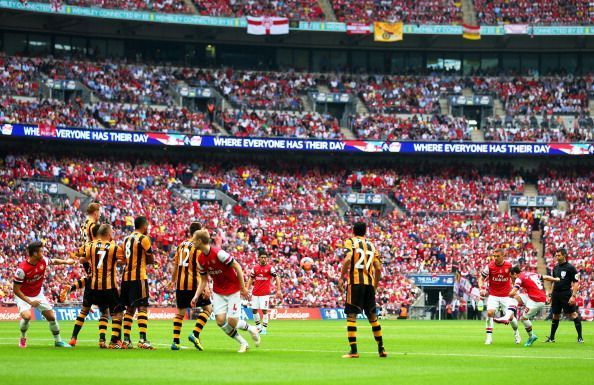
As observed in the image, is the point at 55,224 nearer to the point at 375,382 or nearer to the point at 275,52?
the point at 275,52

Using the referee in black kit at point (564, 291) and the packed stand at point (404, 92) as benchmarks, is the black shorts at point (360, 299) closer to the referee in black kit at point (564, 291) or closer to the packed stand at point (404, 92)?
the referee in black kit at point (564, 291)

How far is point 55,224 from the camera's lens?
57.8 meters

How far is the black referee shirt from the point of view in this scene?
28.1m


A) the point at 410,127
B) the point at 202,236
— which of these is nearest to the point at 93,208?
the point at 202,236

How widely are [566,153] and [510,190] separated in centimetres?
468

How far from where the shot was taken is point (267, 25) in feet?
245

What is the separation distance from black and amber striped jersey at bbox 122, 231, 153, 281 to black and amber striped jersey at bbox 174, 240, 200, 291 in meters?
0.99

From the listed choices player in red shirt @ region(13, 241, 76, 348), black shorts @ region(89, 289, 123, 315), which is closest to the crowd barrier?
player in red shirt @ region(13, 241, 76, 348)

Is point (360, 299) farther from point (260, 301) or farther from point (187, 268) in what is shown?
point (260, 301)

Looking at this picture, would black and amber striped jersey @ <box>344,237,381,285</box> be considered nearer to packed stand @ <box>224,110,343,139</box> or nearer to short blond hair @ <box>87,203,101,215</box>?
short blond hair @ <box>87,203,101,215</box>

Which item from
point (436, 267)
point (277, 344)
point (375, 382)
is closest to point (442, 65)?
point (436, 267)

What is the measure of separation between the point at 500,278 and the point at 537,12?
5604cm

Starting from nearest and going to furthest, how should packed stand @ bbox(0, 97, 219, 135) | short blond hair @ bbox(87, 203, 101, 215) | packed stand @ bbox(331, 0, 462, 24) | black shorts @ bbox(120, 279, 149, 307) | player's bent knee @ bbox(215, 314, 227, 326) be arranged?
player's bent knee @ bbox(215, 314, 227, 326) → black shorts @ bbox(120, 279, 149, 307) → short blond hair @ bbox(87, 203, 101, 215) → packed stand @ bbox(0, 97, 219, 135) → packed stand @ bbox(331, 0, 462, 24)

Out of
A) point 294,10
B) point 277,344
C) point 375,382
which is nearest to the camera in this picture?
point 375,382
